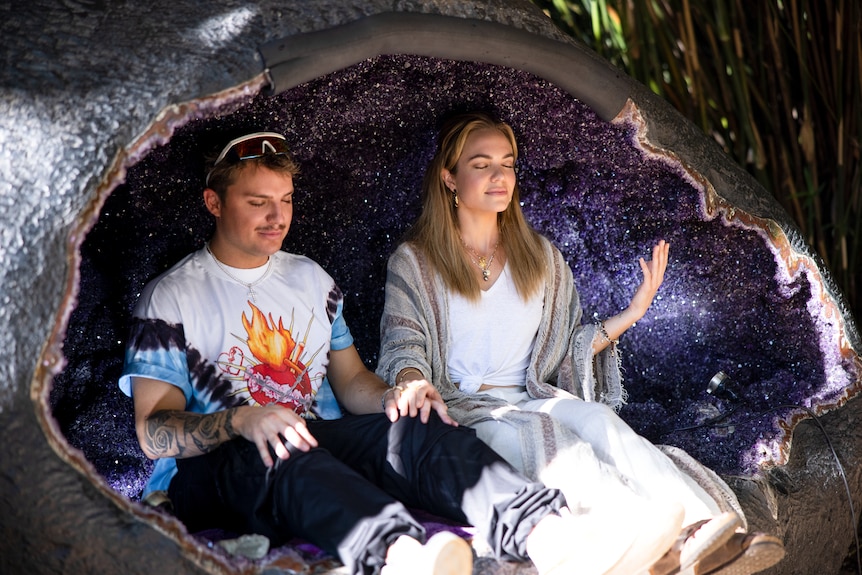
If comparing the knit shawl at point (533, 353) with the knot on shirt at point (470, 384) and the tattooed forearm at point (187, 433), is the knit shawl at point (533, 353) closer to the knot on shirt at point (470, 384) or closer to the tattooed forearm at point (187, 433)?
the knot on shirt at point (470, 384)

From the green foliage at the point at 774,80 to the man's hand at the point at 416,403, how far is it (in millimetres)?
1935

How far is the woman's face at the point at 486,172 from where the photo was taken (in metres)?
2.38

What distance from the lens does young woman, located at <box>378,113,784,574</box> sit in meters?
2.15

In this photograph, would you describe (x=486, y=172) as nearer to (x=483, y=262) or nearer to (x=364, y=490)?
(x=483, y=262)

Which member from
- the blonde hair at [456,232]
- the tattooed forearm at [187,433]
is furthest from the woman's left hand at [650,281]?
the tattooed forearm at [187,433]

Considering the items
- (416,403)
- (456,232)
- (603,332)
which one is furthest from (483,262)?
(416,403)

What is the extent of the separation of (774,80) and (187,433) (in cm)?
253

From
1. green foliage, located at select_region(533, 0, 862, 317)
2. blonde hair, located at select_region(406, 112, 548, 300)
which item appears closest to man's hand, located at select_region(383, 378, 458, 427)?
blonde hair, located at select_region(406, 112, 548, 300)

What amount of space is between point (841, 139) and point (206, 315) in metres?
2.39

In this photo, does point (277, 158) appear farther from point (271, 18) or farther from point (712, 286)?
point (712, 286)

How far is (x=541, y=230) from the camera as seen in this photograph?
2.78 m

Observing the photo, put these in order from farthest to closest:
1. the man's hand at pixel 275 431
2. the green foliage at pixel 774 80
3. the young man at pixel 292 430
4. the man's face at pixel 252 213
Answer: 1. the green foliage at pixel 774 80
2. the man's face at pixel 252 213
3. the man's hand at pixel 275 431
4. the young man at pixel 292 430

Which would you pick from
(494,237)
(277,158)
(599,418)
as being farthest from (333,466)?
(494,237)

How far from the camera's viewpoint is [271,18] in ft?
6.04
